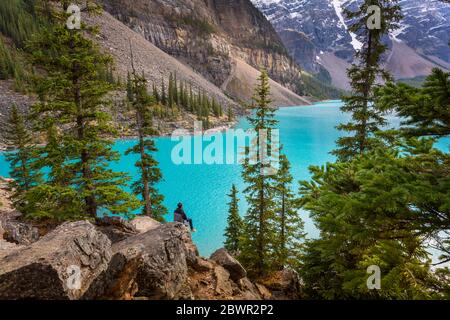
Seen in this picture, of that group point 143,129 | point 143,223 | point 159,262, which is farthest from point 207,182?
point 159,262

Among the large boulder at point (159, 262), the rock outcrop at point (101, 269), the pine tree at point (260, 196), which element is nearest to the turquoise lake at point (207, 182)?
the pine tree at point (260, 196)

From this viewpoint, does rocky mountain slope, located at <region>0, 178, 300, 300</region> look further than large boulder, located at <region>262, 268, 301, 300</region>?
No

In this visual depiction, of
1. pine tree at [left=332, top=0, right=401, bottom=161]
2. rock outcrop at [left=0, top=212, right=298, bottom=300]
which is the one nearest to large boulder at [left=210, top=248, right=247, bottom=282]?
rock outcrop at [left=0, top=212, right=298, bottom=300]

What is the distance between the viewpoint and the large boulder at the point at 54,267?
5.95 m

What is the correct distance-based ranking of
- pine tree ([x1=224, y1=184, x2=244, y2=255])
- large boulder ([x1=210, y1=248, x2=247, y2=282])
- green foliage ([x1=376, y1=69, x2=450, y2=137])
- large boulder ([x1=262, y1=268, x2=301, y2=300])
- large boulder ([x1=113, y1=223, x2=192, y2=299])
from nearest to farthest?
green foliage ([x1=376, y1=69, x2=450, y2=137])
large boulder ([x1=113, y1=223, x2=192, y2=299])
large boulder ([x1=210, y1=248, x2=247, y2=282])
large boulder ([x1=262, y1=268, x2=301, y2=300])
pine tree ([x1=224, y1=184, x2=244, y2=255])

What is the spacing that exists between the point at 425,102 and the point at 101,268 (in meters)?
8.57

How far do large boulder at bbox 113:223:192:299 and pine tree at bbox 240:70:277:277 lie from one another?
6.45 meters

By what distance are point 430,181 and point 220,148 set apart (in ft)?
207

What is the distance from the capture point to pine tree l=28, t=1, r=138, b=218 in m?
10.8

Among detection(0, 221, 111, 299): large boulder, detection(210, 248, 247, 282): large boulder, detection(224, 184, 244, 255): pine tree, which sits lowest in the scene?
detection(224, 184, 244, 255): pine tree

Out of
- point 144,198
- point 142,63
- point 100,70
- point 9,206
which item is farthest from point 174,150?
point 142,63

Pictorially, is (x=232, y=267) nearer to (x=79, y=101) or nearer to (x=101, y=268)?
(x=101, y=268)

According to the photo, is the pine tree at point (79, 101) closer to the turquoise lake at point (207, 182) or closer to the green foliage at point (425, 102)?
the green foliage at point (425, 102)

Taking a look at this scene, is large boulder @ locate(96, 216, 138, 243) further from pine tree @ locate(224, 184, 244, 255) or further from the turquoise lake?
pine tree @ locate(224, 184, 244, 255)
